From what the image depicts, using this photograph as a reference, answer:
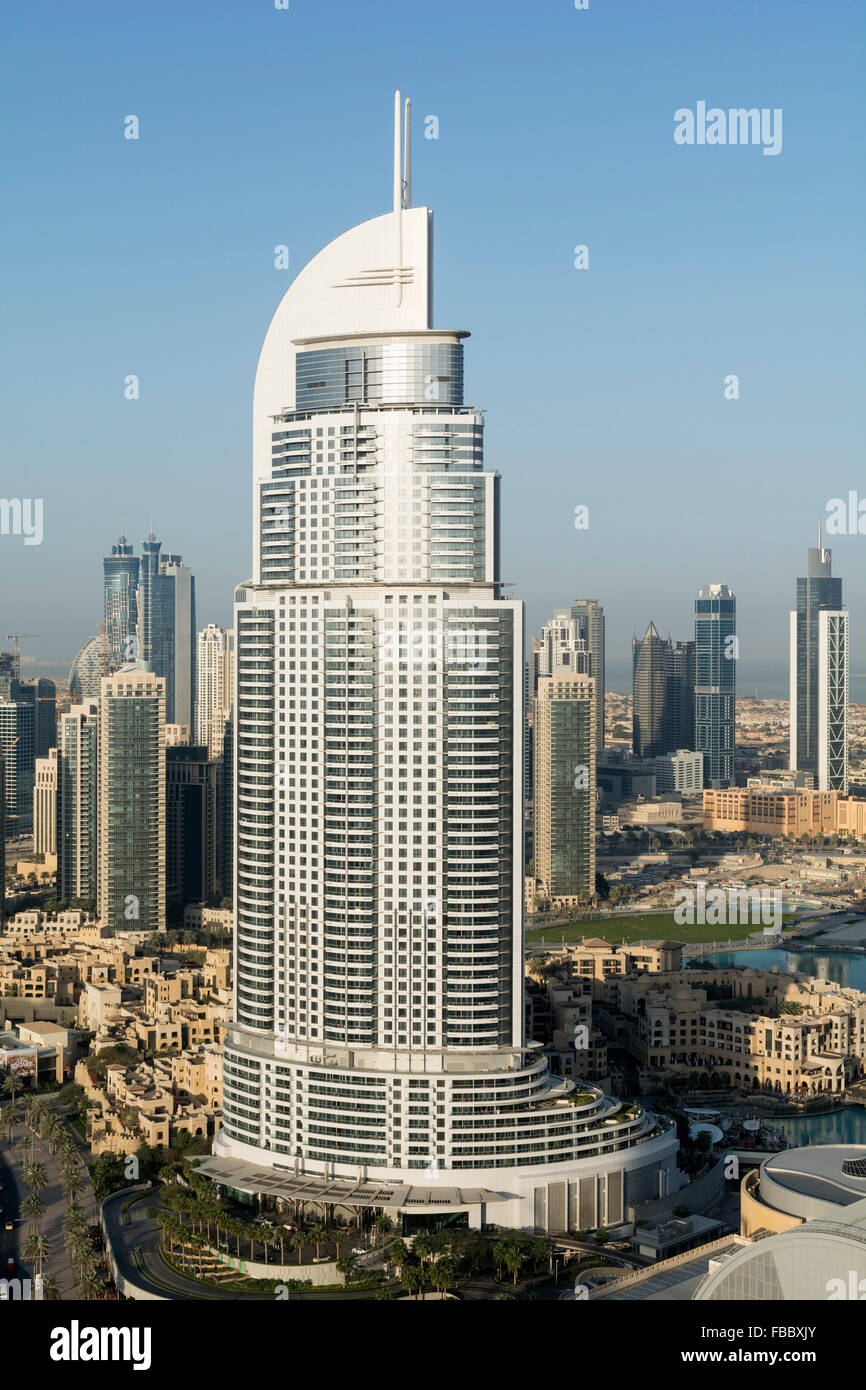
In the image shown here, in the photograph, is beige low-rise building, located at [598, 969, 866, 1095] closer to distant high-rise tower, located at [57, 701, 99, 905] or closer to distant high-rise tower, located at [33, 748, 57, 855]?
distant high-rise tower, located at [57, 701, 99, 905]

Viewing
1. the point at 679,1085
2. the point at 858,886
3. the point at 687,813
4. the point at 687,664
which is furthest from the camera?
the point at 687,664

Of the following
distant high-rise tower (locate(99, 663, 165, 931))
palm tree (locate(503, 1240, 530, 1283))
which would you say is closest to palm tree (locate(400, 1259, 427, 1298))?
palm tree (locate(503, 1240, 530, 1283))

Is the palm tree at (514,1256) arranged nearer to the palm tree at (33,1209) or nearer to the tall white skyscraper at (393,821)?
the tall white skyscraper at (393,821)

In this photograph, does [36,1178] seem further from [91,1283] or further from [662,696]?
[662,696]

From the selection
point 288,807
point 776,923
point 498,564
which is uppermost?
point 498,564

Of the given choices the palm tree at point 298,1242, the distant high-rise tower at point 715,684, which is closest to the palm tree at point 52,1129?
the palm tree at point 298,1242

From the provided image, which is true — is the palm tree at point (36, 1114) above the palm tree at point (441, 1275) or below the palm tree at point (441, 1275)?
below
